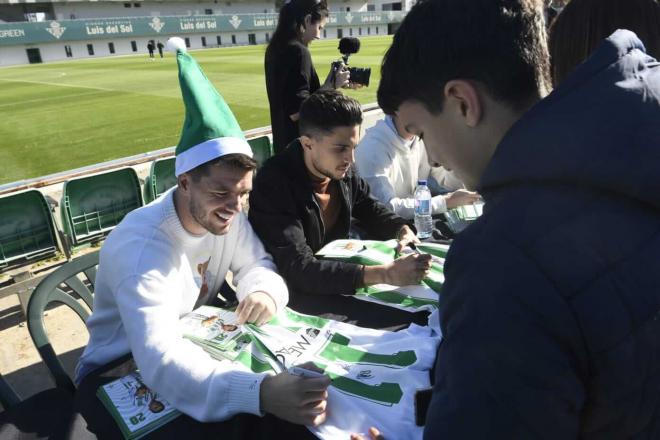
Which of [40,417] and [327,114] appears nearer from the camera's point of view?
[40,417]

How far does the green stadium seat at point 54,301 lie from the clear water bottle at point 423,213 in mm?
1814

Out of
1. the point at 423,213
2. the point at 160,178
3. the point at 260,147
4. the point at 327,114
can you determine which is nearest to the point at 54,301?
the point at 327,114

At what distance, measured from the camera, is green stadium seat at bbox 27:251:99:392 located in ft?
6.43

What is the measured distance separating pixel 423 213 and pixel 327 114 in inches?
38.9

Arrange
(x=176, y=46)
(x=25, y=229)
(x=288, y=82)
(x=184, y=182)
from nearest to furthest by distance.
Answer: (x=184, y=182), (x=176, y=46), (x=25, y=229), (x=288, y=82)

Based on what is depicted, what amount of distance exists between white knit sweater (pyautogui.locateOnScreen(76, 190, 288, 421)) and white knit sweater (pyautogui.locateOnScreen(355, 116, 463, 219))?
136 centimetres

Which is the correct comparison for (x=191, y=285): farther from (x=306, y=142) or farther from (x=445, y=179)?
(x=445, y=179)

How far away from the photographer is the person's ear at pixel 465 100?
95cm

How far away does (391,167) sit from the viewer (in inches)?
139

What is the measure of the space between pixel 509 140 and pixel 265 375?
1.03 metres

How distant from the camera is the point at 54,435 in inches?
60.9

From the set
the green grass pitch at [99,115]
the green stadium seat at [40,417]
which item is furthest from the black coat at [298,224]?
the green grass pitch at [99,115]

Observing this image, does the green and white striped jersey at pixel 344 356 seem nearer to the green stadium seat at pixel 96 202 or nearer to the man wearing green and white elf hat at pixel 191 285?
the man wearing green and white elf hat at pixel 191 285

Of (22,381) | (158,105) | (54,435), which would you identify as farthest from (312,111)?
(158,105)
